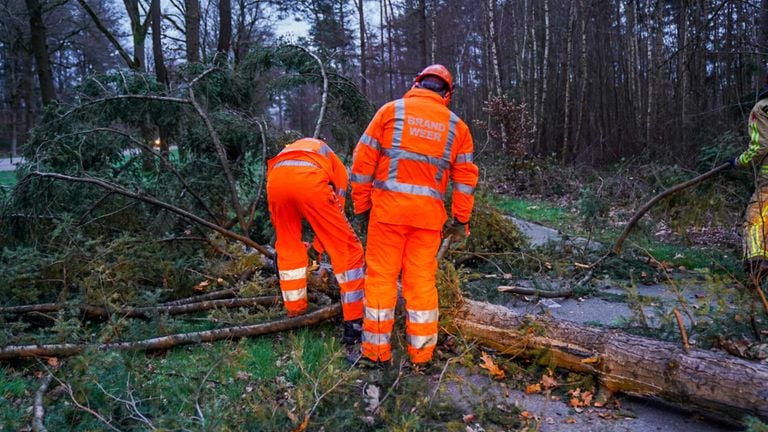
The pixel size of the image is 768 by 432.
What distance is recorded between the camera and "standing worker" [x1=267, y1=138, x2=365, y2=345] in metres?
3.82

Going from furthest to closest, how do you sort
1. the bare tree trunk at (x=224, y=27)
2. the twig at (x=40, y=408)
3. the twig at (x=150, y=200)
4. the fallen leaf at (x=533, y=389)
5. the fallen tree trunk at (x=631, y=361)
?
the bare tree trunk at (x=224, y=27) < the twig at (x=150, y=200) < the fallen leaf at (x=533, y=389) < the fallen tree trunk at (x=631, y=361) < the twig at (x=40, y=408)

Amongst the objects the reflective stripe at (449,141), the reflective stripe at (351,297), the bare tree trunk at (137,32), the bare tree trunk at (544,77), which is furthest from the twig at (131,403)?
the bare tree trunk at (544,77)

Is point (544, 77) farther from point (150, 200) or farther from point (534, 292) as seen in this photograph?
point (150, 200)

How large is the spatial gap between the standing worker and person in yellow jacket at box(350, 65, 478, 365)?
15.5 inches

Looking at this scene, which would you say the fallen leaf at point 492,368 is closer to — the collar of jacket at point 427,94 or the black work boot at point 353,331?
the black work boot at point 353,331

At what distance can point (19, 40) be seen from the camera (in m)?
19.5

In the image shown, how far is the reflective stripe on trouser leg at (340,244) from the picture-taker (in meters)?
3.81

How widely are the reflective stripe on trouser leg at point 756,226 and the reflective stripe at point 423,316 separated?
2.78 m

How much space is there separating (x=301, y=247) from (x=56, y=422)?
78.0 inches

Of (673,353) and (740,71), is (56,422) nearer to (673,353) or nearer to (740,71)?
(673,353)

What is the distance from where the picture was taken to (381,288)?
11.1ft

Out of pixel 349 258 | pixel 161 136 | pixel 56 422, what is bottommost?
pixel 56 422

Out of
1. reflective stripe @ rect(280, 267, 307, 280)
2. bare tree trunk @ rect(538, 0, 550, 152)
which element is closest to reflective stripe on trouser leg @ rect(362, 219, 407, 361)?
reflective stripe @ rect(280, 267, 307, 280)

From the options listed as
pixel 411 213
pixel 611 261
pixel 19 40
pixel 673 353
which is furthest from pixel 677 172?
pixel 19 40
